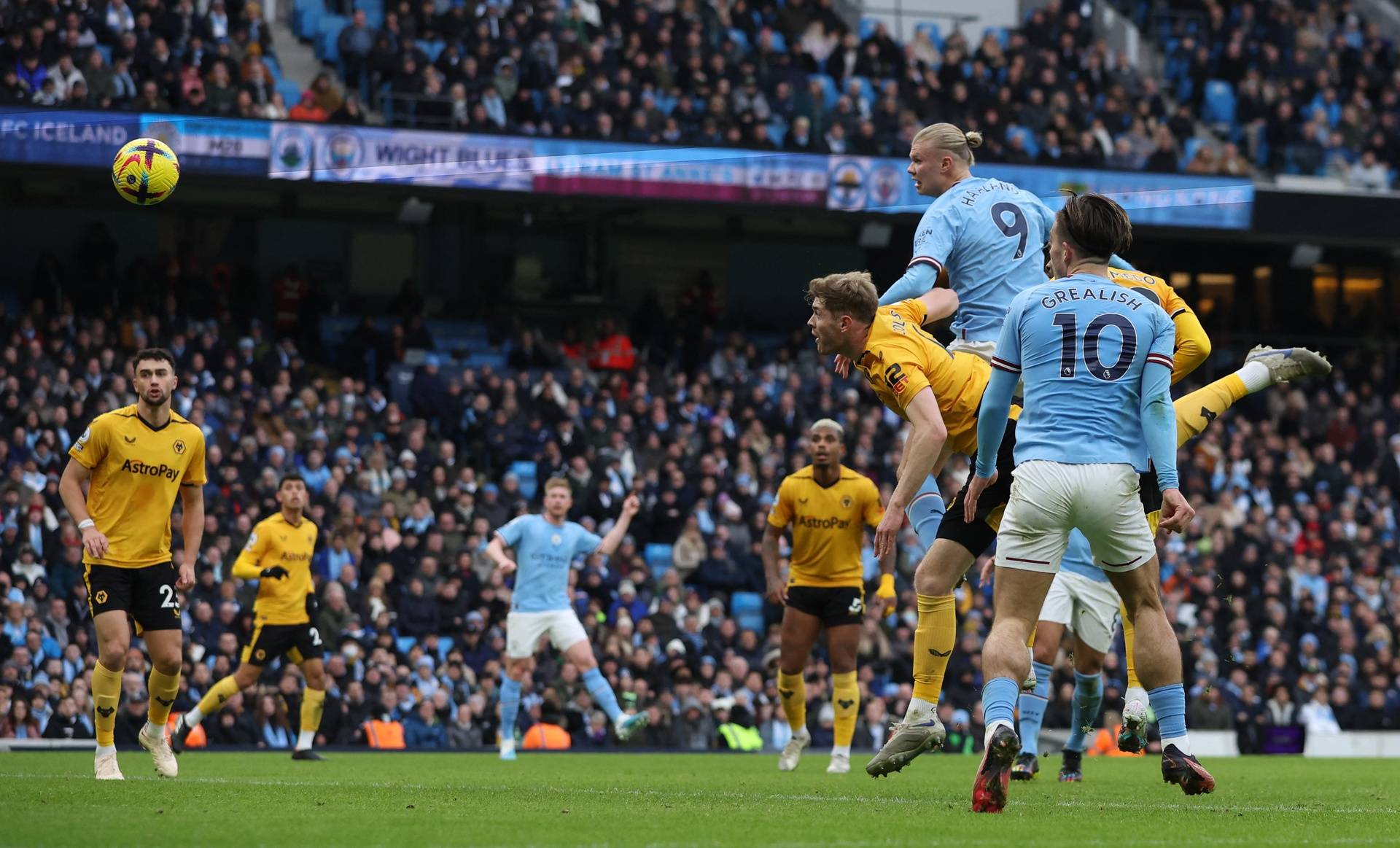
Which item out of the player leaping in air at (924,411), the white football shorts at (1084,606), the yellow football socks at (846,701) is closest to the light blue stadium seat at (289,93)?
the yellow football socks at (846,701)

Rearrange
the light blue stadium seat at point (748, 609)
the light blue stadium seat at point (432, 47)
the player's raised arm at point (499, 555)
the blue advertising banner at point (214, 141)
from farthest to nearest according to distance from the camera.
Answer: the light blue stadium seat at point (432, 47) < the light blue stadium seat at point (748, 609) < the blue advertising banner at point (214, 141) < the player's raised arm at point (499, 555)

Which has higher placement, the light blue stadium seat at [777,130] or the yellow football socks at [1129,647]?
the light blue stadium seat at [777,130]

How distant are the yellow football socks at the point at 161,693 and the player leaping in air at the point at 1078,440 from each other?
561cm

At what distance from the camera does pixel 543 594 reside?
16.3 meters

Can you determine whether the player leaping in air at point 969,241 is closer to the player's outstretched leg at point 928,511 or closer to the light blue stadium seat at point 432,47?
the player's outstretched leg at point 928,511

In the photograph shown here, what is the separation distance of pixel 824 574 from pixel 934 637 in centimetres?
451

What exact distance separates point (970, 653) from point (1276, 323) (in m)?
13.4

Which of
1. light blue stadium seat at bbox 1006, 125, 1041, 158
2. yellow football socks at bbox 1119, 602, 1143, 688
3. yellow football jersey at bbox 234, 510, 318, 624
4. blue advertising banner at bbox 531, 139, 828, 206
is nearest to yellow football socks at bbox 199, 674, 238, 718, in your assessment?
yellow football jersey at bbox 234, 510, 318, 624

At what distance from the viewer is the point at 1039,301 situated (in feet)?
25.4

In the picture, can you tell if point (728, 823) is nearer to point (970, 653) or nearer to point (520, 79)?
point (970, 653)

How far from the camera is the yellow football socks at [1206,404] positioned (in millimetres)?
10109

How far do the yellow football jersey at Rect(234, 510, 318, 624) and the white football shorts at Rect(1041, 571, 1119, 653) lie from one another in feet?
22.1

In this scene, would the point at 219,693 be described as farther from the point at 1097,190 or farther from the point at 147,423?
the point at 1097,190

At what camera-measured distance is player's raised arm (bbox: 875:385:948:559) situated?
345 inches
